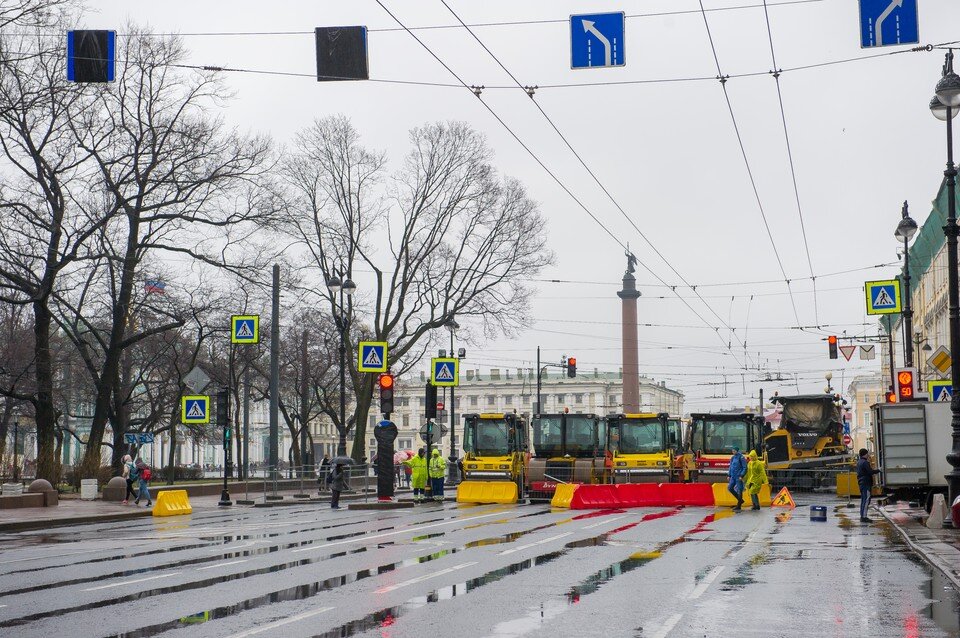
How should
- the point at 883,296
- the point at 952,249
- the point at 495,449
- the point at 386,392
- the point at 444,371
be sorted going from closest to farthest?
1. the point at 952,249
2. the point at 386,392
3. the point at 883,296
4. the point at 495,449
5. the point at 444,371

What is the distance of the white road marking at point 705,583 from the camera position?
1212cm

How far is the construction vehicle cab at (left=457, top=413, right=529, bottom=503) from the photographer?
37375mm

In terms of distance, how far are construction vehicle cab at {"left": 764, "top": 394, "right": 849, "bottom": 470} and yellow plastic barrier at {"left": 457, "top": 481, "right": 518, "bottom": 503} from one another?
15.0 meters

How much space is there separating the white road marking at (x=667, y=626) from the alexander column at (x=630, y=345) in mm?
72965

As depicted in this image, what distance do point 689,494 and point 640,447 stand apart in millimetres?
5560

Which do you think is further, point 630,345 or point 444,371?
point 630,345

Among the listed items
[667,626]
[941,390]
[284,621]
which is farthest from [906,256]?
[284,621]

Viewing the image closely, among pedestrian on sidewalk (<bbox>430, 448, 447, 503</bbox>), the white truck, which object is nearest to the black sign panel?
the white truck

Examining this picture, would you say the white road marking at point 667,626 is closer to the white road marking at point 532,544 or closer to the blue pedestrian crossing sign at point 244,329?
the white road marking at point 532,544

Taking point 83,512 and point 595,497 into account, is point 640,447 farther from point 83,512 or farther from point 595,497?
point 83,512

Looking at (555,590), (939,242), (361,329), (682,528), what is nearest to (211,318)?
(361,329)

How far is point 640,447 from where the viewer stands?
39.0m

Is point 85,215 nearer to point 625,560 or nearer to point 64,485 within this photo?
point 64,485

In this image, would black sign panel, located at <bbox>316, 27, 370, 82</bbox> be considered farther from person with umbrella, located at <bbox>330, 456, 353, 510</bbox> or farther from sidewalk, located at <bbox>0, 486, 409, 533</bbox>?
person with umbrella, located at <bbox>330, 456, 353, 510</bbox>
